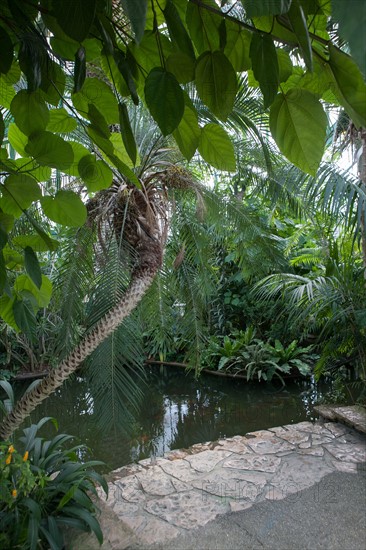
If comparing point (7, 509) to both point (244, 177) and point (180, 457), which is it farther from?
point (244, 177)

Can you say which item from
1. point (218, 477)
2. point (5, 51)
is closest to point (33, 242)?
point (5, 51)

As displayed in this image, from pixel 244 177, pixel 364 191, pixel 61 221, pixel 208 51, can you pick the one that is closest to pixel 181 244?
pixel 244 177

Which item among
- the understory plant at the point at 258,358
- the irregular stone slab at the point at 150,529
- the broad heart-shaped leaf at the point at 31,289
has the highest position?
the broad heart-shaped leaf at the point at 31,289

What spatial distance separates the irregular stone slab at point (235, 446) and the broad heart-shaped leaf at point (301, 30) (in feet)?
12.2

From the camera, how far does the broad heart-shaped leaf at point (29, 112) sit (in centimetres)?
57

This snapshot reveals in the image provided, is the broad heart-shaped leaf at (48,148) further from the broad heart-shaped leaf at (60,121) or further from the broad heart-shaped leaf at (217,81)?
the broad heart-shaped leaf at (217,81)

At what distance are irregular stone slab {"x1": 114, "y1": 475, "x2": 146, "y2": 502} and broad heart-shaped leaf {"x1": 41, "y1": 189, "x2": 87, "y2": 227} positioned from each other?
2.75m

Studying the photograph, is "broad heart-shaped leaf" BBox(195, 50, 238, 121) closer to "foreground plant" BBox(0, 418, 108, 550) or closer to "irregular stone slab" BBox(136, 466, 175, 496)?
"foreground plant" BBox(0, 418, 108, 550)

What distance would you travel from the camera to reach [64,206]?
697 millimetres

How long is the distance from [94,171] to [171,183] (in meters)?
2.90

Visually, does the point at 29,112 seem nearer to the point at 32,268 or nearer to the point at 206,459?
the point at 32,268

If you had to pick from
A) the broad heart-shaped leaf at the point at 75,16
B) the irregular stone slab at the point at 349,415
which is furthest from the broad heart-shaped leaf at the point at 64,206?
the irregular stone slab at the point at 349,415

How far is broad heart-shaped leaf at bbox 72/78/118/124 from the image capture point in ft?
2.09

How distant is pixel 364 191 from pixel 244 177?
94cm
